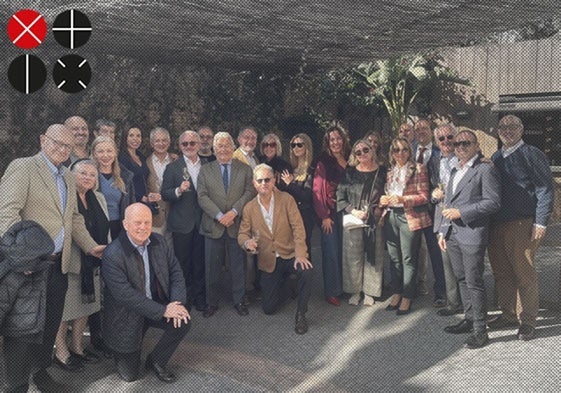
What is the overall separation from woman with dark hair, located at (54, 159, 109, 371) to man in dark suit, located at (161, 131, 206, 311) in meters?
1.01

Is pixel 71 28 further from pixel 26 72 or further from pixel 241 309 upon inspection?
pixel 241 309

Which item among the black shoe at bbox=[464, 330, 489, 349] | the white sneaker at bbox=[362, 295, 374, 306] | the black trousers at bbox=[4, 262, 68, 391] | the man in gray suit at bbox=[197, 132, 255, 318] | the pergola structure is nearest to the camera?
the black trousers at bbox=[4, 262, 68, 391]

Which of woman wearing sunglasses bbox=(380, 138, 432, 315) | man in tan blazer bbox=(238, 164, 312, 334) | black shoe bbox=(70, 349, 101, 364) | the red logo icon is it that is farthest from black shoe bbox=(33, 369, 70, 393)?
woman wearing sunglasses bbox=(380, 138, 432, 315)

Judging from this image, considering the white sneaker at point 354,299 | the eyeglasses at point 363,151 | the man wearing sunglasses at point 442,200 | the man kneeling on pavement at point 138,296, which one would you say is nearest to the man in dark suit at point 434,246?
the man wearing sunglasses at point 442,200

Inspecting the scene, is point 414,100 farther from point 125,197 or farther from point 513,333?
point 125,197

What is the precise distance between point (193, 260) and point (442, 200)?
2.43 metres

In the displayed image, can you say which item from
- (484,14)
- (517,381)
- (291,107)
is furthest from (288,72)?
(517,381)

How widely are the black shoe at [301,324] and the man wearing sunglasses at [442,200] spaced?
1251mm

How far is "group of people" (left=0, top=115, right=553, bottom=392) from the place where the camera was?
11.2 ft

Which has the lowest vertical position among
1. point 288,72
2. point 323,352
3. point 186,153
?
point 323,352

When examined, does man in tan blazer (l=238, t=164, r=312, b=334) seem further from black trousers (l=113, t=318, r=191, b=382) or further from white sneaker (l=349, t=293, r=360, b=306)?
black trousers (l=113, t=318, r=191, b=382)

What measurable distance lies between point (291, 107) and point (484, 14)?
4.37m

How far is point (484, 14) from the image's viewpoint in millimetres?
4199

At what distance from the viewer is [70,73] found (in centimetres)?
416
